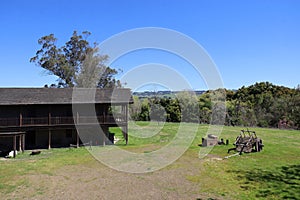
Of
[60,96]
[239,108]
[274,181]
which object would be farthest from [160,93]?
[274,181]

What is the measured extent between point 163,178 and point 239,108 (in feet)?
101

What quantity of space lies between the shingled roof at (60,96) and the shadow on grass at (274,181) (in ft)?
45.1

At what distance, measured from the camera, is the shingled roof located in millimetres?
22891

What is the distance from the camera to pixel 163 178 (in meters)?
13.6

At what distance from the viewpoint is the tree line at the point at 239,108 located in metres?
36.5

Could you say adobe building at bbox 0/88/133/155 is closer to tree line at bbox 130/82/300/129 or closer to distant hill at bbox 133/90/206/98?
tree line at bbox 130/82/300/129

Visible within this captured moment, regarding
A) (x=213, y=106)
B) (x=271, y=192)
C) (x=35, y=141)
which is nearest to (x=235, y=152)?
(x=271, y=192)

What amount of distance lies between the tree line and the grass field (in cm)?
1844

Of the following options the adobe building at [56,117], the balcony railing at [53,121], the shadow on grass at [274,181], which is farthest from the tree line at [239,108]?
the shadow on grass at [274,181]

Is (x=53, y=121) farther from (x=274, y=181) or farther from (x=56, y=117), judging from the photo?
(x=274, y=181)

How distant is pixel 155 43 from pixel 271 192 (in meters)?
13.2

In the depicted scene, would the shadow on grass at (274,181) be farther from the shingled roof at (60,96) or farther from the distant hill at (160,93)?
the distant hill at (160,93)

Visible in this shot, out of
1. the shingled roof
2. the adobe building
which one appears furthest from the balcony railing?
the shingled roof

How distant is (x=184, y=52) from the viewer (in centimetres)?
1970
